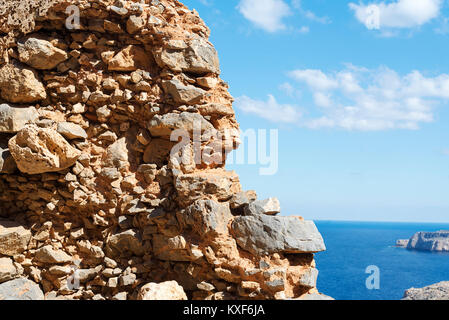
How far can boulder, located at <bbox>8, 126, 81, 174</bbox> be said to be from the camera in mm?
6652

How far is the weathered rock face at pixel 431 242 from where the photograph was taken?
96056mm

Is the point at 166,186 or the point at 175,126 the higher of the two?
the point at 175,126

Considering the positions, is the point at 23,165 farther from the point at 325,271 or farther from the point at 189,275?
the point at 325,271

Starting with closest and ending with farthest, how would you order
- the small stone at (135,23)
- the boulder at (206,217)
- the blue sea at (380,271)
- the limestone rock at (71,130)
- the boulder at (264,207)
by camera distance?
the boulder at (206,217)
the boulder at (264,207)
the limestone rock at (71,130)
the small stone at (135,23)
the blue sea at (380,271)

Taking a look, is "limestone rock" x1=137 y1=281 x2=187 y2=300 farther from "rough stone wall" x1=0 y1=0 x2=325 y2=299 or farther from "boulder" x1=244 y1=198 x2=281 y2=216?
"boulder" x1=244 y1=198 x2=281 y2=216

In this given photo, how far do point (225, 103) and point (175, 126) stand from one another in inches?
47.2

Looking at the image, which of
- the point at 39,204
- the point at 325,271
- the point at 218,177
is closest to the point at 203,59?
the point at 218,177

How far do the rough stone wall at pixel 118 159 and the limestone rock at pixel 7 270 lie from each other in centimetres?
2

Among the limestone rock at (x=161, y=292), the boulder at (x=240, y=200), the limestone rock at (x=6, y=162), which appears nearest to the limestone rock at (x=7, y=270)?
the limestone rock at (x=6, y=162)

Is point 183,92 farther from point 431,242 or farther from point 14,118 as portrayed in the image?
point 431,242

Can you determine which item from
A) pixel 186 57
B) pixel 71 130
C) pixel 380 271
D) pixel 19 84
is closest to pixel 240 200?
pixel 186 57

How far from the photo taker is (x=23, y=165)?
6754 mm

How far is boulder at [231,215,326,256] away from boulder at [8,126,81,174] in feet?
12.2

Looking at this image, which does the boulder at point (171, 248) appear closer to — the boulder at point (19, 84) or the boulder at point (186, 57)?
the boulder at point (186, 57)
